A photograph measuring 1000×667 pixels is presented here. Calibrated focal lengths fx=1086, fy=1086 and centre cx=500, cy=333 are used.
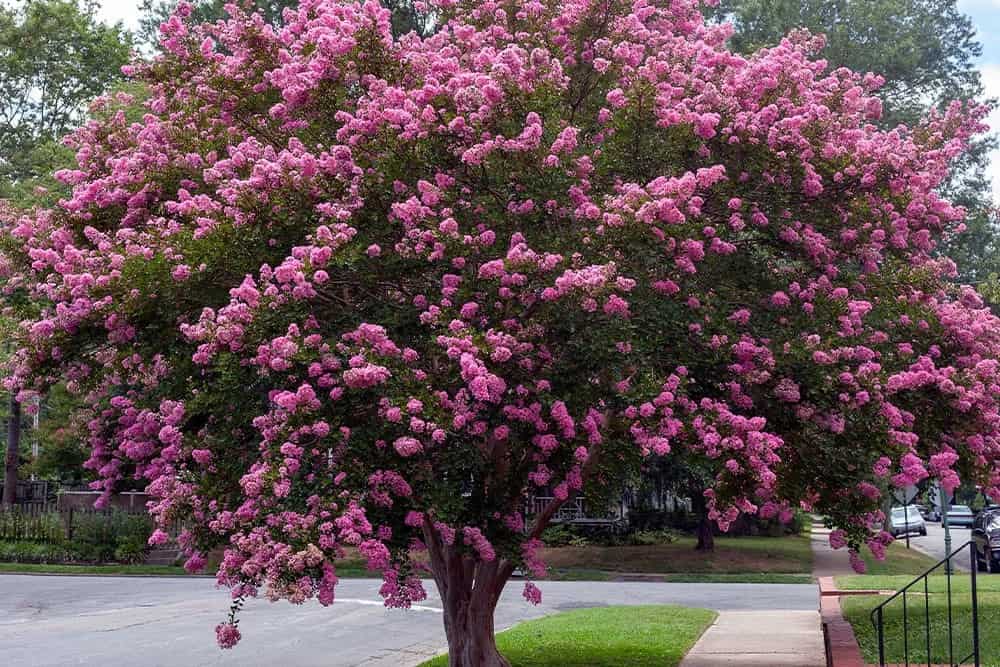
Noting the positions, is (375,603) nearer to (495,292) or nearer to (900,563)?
(495,292)

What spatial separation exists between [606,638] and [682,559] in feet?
55.7

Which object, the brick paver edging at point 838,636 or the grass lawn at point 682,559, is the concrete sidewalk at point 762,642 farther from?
the grass lawn at point 682,559

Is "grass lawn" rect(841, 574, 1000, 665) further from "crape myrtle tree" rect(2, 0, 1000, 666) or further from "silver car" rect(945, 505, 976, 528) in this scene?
"silver car" rect(945, 505, 976, 528)

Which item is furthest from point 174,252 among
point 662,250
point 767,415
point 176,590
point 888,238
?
point 176,590

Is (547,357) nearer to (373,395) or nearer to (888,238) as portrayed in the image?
(373,395)

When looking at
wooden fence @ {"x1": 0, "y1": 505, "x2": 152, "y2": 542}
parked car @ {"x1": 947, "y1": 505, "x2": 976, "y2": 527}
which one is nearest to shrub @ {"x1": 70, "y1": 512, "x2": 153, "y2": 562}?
wooden fence @ {"x1": 0, "y1": 505, "x2": 152, "y2": 542}

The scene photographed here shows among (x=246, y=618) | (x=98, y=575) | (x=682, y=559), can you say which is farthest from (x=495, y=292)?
(x=682, y=559)

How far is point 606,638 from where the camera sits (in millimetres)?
15195

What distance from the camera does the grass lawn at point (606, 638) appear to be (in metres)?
13.3

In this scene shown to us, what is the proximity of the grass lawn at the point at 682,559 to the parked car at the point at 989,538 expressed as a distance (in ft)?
16.8

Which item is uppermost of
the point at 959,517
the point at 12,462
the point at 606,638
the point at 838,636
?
the point at 12,462

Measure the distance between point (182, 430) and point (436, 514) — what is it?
327 centimetres

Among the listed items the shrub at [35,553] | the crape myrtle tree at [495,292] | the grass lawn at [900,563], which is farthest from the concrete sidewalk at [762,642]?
the shrub at [35,553]

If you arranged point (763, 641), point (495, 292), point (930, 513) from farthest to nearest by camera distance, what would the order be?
point (930, 513) < point (763, 641) < point (495, 292)
